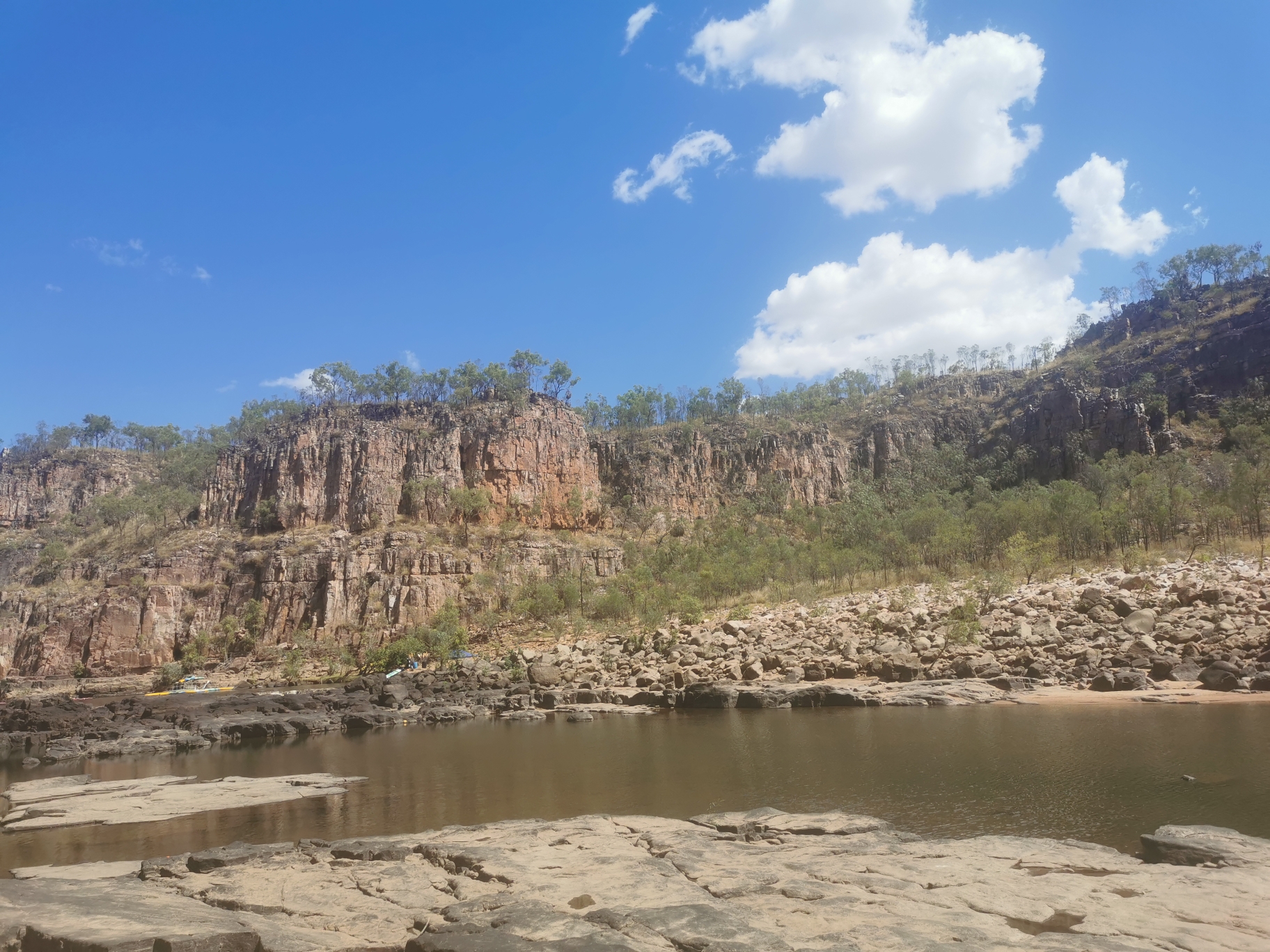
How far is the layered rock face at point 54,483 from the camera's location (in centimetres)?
10738

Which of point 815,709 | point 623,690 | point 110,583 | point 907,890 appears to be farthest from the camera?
point 110,583

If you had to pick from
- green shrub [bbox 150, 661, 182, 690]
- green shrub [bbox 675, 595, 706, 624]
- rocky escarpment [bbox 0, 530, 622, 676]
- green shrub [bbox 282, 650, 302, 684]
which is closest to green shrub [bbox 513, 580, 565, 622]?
→ rocky escarpment [bbox 0, 530, 622, 676]

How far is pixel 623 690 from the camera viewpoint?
120 ft

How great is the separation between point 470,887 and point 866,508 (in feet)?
261

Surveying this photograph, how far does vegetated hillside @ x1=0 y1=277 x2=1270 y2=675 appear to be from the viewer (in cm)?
5991

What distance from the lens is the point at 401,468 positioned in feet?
286

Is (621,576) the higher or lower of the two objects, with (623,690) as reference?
higher

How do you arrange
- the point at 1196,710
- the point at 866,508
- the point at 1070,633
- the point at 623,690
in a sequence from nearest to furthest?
the point at 1196,710 < the point at 1070,633 < the point at 623,690 < the point at 866,508

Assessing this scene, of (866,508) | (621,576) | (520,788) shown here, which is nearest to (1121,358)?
(866,508)

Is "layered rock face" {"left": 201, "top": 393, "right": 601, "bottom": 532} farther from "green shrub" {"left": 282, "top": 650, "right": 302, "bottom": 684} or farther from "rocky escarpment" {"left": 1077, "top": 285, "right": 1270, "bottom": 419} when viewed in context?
"rocky escarpment" {"left": 1077, "top": 285, "right": 1270, "bottom": 419}

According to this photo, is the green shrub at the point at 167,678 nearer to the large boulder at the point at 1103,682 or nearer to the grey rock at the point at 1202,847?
the large boulder at the point at 1103,682

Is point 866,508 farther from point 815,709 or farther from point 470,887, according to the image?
point 470,887

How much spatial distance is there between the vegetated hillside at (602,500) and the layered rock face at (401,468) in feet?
1.10

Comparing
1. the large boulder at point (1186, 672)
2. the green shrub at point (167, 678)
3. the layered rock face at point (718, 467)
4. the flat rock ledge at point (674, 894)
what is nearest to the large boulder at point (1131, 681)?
the large boulder at point (1186, 672)
